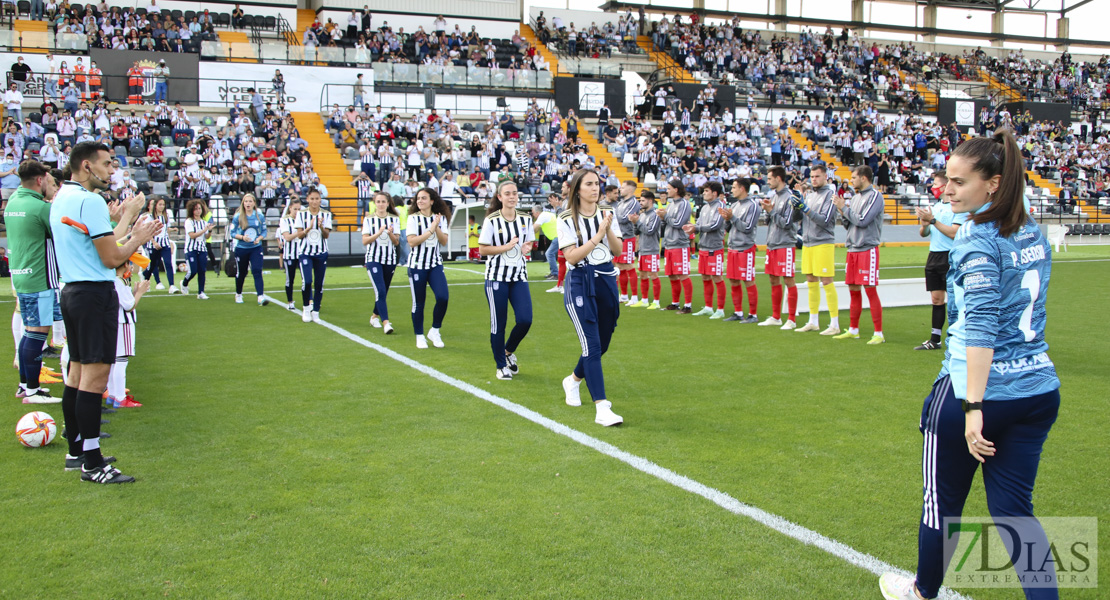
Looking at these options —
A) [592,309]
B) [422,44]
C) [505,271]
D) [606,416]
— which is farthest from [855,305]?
[422,44]

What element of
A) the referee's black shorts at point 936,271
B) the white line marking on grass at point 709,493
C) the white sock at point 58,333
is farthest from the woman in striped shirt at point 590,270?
the white sock at point 58,333

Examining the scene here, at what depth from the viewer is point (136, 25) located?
3091cm

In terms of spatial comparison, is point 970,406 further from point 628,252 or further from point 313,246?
point 628,252

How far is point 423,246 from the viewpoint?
9.99 meters

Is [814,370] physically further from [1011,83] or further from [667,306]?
[1011,83]

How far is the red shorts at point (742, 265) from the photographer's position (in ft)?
39.9

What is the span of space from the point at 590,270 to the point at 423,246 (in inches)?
156

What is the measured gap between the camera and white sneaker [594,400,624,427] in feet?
20.4

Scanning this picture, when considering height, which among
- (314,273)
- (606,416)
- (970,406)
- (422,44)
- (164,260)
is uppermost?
(422,44)

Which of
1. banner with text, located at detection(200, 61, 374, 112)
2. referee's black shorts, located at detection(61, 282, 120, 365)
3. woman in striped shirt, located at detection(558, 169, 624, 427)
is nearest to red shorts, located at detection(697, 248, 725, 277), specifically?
woman in striped shirt, located at detection(558, 169, 624, 427)

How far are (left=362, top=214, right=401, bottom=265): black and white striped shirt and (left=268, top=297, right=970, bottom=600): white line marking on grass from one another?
4064mm

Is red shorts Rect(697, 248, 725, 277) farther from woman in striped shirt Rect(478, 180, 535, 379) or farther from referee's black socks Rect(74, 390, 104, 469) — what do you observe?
referee's black socks Rect(74, 390, 104, 469)

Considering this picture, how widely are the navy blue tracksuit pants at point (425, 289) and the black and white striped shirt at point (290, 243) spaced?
3.20 metres

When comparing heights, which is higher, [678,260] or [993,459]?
[678,260]
